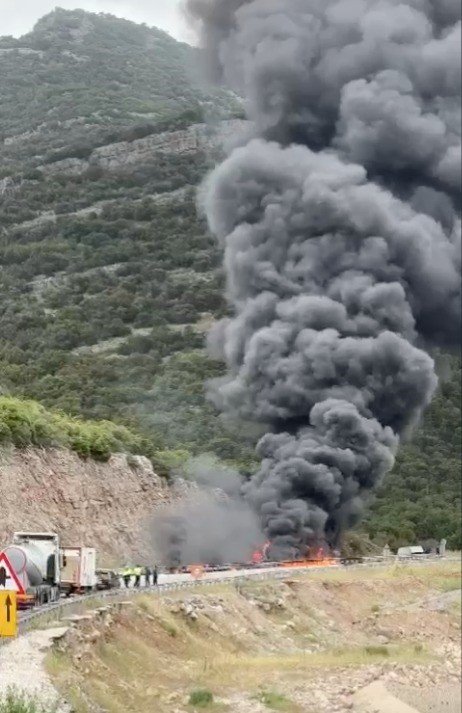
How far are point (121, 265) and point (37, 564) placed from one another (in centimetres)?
8085

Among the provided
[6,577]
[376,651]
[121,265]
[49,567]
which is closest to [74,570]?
[49,567]

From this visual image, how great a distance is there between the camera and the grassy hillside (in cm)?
7675

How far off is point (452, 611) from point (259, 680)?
18981 mm

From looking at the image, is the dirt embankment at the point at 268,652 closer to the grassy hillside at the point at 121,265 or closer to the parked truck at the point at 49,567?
the parked truck at the point at 49,567

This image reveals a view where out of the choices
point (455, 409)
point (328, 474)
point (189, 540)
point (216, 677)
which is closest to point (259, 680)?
point (216, 677)

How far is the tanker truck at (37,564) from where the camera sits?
89.2ft

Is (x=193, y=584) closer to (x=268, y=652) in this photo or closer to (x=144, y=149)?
(x=268, y=652)

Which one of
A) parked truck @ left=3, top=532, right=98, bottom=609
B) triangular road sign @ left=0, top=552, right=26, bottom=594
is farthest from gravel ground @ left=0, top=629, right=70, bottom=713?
parked truck @ left=3, top=532, right=98, bottom=609

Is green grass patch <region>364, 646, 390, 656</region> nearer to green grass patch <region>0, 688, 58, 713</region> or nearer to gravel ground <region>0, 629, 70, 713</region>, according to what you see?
gravel ground <region>0, 629, 70, 713</region>

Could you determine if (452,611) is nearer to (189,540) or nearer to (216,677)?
(189,540)

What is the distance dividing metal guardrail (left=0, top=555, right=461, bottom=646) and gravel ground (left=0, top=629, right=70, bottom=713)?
412mm

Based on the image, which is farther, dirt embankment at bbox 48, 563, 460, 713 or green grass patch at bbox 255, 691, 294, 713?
green grass patch at bbox 255, 691, 294, 713

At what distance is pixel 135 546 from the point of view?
48406mm

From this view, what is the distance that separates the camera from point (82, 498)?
46281mm
